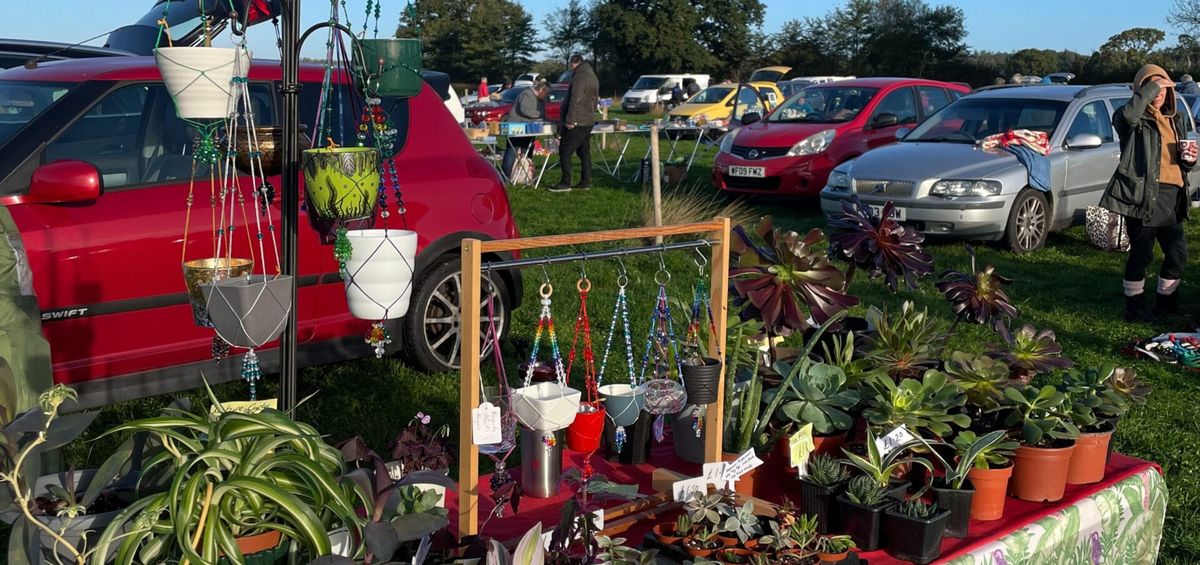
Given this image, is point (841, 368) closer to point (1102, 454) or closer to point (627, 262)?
point (1102, 454)

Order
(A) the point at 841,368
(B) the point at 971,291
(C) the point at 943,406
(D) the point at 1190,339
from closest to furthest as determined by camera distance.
Result: (C) the point at 943,406 < (A) the point at 841,368 < (B) the point at 971,291 < (D) the point at 1190,339

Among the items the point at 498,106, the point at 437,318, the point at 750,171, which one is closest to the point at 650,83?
the point at 498,106

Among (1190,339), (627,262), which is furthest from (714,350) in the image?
(627,262)

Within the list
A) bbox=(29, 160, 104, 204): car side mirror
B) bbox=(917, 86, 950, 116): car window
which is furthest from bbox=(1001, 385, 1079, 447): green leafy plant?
bbox=(917, 86, 950, 116): car window

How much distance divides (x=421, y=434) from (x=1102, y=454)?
190 centimetres

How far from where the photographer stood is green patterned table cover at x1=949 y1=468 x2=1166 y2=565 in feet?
8.88

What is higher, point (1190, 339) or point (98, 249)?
point (98, 249)

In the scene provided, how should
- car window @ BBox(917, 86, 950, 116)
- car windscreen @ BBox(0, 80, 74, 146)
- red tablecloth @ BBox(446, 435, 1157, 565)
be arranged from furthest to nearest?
car window @ BBox(917, 86, 950, 116)
car windscreen @ BBox(0, 80, 74, 146)
red tablecloth @ BBox(446, 435, 1157, 565)

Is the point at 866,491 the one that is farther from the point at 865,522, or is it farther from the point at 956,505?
the point at 956,505

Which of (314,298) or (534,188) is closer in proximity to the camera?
(314,298)

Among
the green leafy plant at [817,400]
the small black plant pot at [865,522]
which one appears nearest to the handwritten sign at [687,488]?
the small black plant pot at [865,522]

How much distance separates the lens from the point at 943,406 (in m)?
2.95

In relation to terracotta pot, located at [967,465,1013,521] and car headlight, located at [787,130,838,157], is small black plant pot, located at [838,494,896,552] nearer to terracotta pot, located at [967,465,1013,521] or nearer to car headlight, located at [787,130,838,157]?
terracotta pot, located at [967,465,1013,521]

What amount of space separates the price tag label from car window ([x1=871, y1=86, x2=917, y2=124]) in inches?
419
